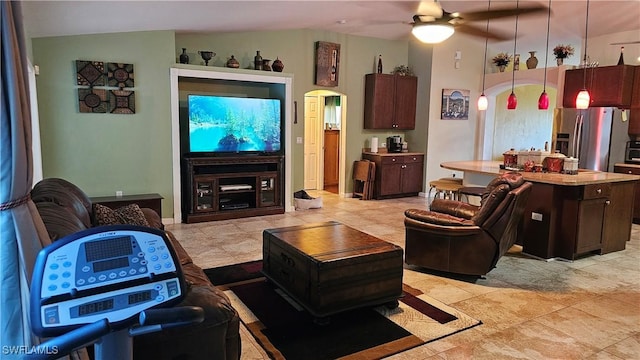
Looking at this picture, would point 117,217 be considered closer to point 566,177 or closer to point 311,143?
point 566,177

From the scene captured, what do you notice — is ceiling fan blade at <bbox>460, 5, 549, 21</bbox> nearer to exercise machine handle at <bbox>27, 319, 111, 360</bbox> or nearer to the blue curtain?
the blue curtain

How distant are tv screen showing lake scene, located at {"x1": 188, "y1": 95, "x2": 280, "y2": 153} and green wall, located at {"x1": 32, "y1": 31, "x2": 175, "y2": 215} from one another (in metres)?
0.40

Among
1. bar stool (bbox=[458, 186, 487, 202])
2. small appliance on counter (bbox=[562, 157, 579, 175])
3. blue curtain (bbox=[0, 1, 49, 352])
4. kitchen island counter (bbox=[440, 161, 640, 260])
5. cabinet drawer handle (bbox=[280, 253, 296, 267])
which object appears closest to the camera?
blue curtain (bbox=[0, 1, 49, 352])

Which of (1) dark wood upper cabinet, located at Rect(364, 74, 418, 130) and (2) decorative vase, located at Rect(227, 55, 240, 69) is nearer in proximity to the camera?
(2) decorative vase, located at Rect(227, 55, 240, 69)

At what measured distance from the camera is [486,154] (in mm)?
9062

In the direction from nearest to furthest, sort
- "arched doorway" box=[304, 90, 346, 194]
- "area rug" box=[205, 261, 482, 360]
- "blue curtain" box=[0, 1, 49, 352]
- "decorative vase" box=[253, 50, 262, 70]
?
"blue curtain" box=[0, 1, 49, 352] → "area rug" box=[205, 261, 482, 360] → "decorative vase" box=[253, 50, 262, 70] → "arched doorway" box=[304, 90, 346, 194]

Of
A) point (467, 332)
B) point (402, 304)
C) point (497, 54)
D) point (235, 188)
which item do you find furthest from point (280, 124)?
point (497, 54)

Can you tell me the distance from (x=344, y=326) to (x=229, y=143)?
3939 millimetres

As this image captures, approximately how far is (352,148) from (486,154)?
10.0ft

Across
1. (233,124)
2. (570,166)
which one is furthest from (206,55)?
(570,166)

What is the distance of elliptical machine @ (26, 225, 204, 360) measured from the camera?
1015mm

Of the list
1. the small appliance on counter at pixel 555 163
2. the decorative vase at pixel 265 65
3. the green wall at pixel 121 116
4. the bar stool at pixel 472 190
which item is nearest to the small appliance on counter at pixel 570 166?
the small appliance on counter at pixel 555 163

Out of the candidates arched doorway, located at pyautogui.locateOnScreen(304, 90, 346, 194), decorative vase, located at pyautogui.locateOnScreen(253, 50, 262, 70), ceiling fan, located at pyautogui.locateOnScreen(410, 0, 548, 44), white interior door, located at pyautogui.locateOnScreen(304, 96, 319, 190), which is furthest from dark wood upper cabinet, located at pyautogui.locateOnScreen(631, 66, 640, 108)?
decorative vase, located at pyautogui.locateOnScreen(253, 50, 262, 70)

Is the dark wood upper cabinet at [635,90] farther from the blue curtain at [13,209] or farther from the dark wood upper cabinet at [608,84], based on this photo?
the blue curtain at [13,209]
